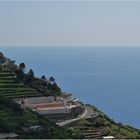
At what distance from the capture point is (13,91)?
3416 cm

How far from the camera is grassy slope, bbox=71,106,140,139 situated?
27000 mm

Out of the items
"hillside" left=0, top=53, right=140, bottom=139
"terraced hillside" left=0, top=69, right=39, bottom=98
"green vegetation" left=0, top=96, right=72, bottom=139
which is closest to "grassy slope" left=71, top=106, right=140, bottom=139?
"hillside" left=0, top=53, right=140, bottom=139

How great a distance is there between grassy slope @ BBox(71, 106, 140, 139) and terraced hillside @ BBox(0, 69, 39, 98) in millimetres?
5301

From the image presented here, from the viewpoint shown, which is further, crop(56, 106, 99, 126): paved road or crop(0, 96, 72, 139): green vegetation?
crop(56, 106, 99, 126): paved road

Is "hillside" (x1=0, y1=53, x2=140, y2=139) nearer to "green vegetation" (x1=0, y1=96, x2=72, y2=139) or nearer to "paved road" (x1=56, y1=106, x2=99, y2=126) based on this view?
"green vegetation" (x1=0, y1=96, x2=72, y2=139)

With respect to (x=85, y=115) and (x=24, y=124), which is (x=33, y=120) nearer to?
(x=24, y=124)

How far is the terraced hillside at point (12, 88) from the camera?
33.6 metres

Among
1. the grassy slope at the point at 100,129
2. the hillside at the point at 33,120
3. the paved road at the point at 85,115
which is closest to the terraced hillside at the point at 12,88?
the hillside at the point at 33,120

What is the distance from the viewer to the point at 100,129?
93.0 ft

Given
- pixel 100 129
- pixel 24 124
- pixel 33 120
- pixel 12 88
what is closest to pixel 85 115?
pixel 100 129

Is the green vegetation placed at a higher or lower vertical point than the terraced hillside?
lower

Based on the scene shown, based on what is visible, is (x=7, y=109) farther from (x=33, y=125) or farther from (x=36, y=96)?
(x=36, y=96)

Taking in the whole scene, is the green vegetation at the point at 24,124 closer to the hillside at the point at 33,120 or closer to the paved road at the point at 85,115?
the hillside at the point at 33,120

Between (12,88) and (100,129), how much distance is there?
27.6 ft
